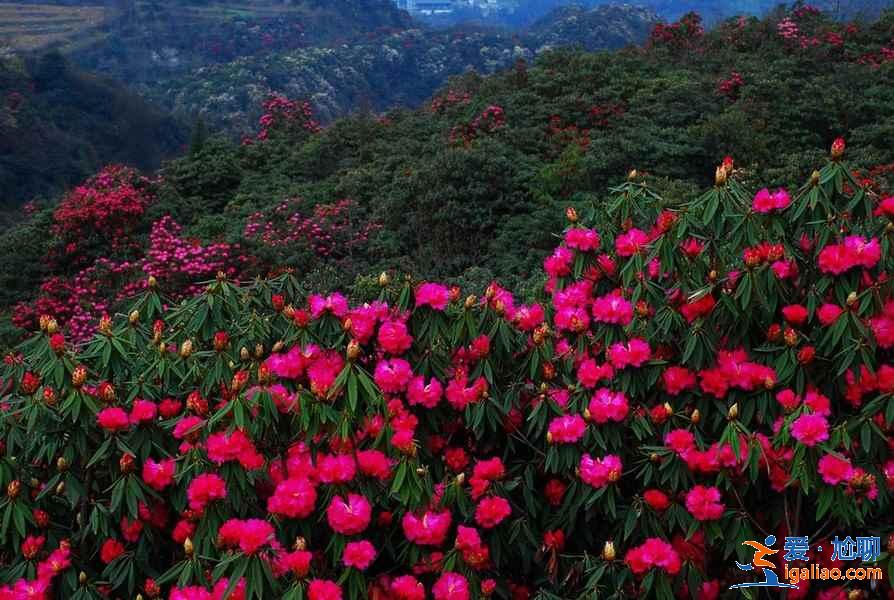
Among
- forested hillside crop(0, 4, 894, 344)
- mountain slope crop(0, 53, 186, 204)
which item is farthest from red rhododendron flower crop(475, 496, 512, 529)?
mountain slope crop(0, 53, 186, 204)

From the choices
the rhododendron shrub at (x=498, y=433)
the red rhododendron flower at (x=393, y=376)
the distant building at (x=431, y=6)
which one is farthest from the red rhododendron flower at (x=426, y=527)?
the distant building at (x=431, y=6)

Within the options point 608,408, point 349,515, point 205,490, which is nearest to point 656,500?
point 608,408

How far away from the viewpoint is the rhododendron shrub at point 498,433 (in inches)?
70.9

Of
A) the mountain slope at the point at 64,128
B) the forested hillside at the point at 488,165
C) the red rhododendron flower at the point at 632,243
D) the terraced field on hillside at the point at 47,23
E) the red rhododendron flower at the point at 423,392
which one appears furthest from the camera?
the terraced field on hillside at the point at 47,23

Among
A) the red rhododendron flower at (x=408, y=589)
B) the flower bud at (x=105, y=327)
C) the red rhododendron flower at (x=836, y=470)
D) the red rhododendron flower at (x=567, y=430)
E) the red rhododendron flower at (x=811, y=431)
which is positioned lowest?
the red rhododendron flower at (x=408, y=589)

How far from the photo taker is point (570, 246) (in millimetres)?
2391

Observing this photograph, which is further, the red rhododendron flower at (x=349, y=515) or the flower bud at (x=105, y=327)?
the flower bud at (x=105, y=327)

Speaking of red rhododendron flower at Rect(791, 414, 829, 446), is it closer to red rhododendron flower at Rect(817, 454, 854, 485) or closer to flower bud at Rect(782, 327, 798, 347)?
red rhododendron flower at Rect(817, 454, 854, 485)

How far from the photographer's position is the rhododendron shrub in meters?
1.80

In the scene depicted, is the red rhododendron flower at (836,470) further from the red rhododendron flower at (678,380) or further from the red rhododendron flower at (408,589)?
the red rhododendron flower at (408,589)

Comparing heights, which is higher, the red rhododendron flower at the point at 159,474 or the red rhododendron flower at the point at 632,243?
the red rhododendron flower at the point at 632,243

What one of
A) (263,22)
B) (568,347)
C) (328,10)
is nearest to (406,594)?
(568,347)

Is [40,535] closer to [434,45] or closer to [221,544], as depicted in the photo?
[221,544]

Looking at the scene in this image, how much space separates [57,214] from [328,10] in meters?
36.7
